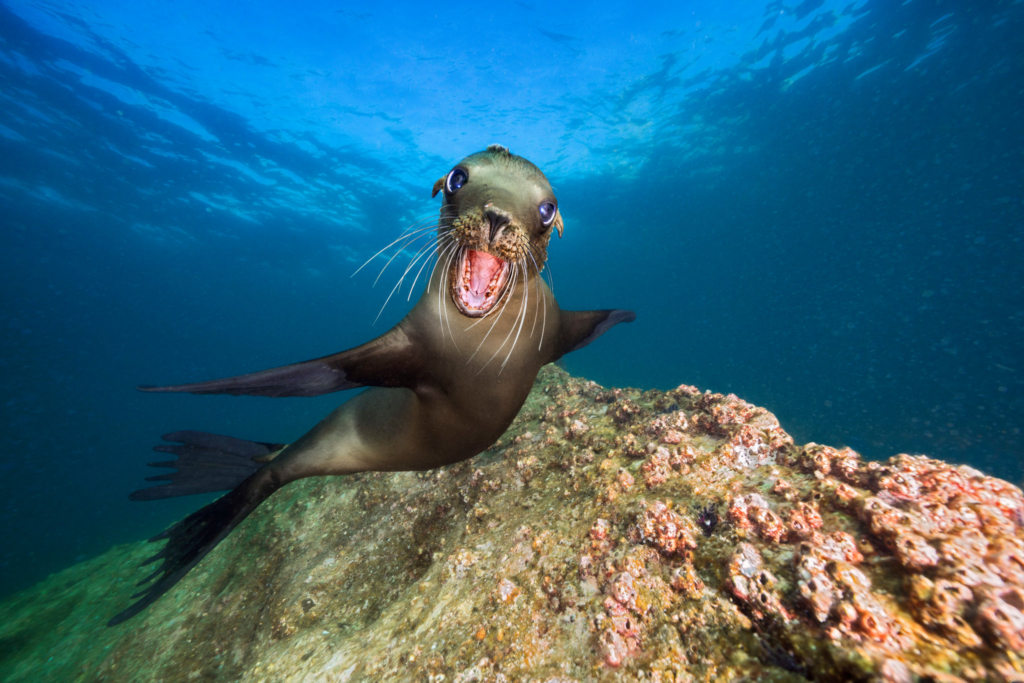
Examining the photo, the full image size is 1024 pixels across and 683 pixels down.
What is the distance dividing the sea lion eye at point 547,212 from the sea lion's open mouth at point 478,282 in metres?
0.31

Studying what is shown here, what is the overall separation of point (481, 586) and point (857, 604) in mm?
1408

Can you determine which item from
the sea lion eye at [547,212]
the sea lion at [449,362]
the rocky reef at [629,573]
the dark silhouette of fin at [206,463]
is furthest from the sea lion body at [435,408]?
the dark silhouette of fin at [206,463]

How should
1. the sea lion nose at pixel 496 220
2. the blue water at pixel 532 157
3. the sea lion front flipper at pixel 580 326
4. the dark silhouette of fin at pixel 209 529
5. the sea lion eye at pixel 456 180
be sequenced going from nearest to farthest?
the sea lion nose at pixel 496 220, the sea lion eye at pixel 456 180, the dark silhouette of fin at pixel 209 529, the sea lion front flipper at pixel 580 326, the blue water at pixel 532 157

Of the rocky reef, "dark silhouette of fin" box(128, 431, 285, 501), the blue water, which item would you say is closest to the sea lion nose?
the rocky reef

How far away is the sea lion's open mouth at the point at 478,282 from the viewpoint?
1.89 m

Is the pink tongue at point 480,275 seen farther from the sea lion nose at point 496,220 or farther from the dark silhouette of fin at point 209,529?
the dark silhouette of fin at point 209,529

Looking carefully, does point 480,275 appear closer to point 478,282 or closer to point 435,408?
point 478,282

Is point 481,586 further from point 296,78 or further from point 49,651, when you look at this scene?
point 296,78

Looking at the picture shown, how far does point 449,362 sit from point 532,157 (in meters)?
28.0

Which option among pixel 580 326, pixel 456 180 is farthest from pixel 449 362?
pixel 580 326

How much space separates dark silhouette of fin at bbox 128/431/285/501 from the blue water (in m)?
16.9

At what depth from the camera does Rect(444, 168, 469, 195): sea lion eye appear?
6.18 ft

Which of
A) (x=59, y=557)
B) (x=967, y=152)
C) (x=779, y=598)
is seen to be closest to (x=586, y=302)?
(x=967, y=152)

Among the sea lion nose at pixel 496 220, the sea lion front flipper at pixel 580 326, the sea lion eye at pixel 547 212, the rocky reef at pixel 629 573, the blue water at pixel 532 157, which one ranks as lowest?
the rocky reef at pixel 629 573
